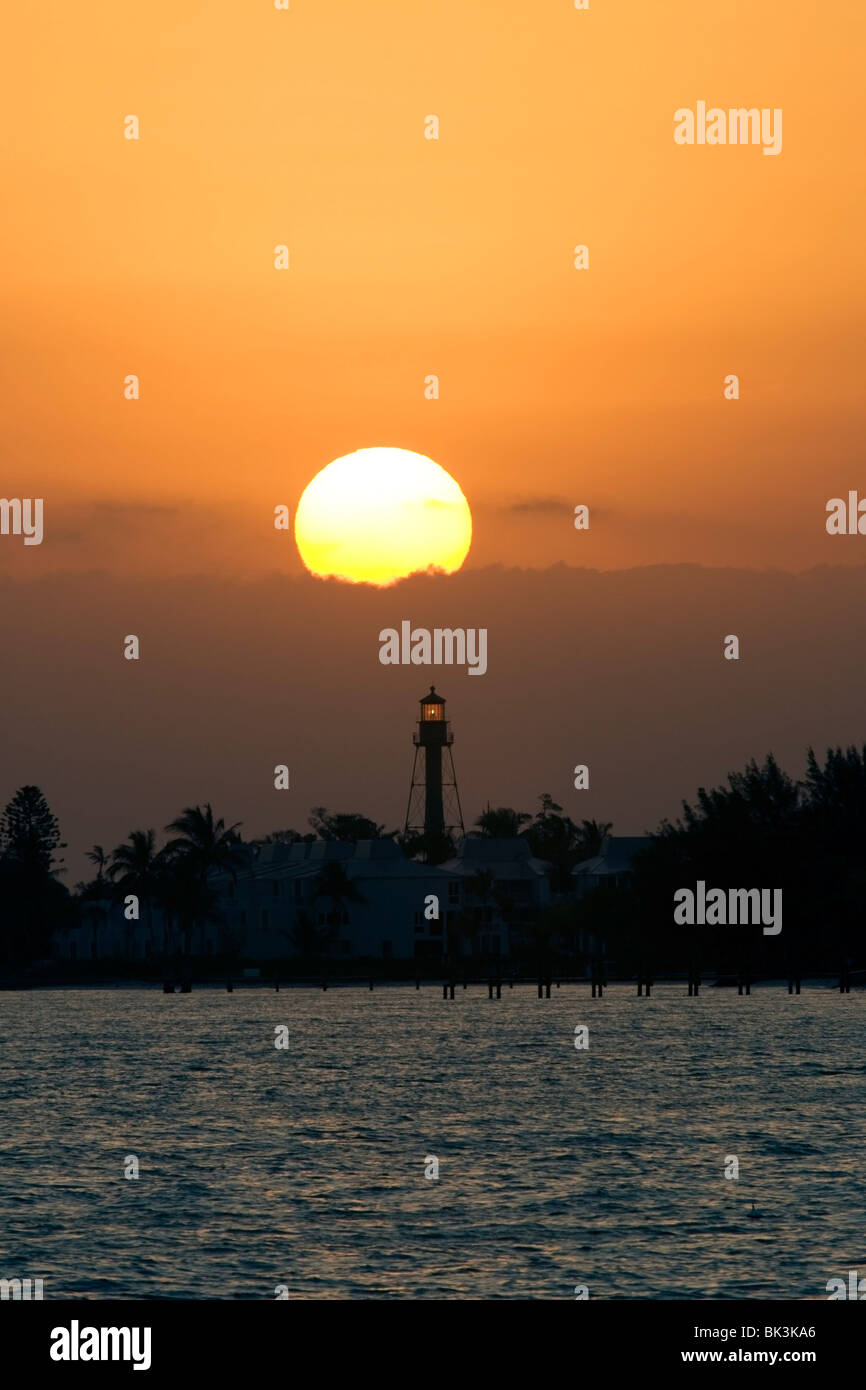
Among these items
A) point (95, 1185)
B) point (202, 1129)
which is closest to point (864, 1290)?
point (95, 1185)

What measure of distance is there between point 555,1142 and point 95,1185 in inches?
577

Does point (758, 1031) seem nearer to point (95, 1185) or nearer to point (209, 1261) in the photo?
point (95, 1185)

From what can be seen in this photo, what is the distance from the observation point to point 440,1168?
48688mm

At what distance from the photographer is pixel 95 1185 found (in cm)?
4656

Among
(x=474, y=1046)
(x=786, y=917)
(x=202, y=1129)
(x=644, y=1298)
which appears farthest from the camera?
(x=786, y=917)

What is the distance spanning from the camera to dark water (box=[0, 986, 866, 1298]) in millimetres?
34469

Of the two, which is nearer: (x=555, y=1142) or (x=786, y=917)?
(x=555, y=1142)

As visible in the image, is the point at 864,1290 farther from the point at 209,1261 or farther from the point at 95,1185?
the point at 95,1185

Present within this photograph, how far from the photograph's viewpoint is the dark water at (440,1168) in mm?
34469

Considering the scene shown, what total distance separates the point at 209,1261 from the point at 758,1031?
261 feet
